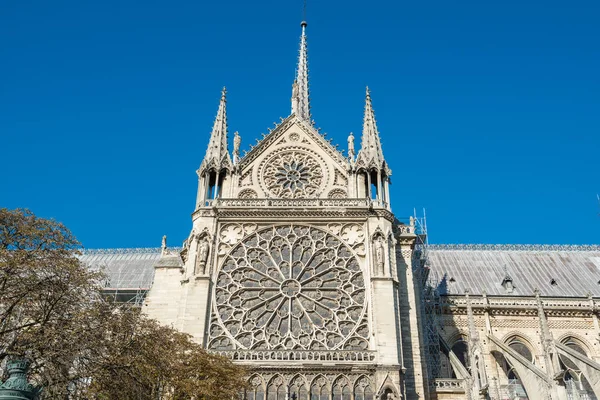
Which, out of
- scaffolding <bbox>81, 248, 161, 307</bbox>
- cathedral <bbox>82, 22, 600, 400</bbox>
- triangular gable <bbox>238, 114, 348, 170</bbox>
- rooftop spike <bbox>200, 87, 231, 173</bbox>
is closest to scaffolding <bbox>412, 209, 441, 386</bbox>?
cathedral <bbox>82, 22, 600, 400</bbox>

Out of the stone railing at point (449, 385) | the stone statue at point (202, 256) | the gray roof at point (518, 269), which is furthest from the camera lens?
the gray roof at point (518, 269)

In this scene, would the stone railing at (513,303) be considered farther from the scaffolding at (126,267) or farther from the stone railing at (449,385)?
the scaffolding at (126,267)

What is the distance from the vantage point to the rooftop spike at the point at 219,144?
97.3 feet

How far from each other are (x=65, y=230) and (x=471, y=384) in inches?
659

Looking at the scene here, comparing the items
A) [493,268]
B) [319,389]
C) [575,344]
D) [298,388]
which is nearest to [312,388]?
[319,389]

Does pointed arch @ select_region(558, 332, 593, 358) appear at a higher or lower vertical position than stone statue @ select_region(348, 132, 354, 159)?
lower

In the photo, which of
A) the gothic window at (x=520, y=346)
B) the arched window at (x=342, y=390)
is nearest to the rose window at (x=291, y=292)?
the arched window at (x=342, y=390)

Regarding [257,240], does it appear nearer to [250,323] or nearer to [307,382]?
[250,323]

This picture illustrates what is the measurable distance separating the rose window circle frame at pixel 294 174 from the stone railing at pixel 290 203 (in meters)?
0.79

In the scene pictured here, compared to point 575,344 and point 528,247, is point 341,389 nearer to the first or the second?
point 575,344

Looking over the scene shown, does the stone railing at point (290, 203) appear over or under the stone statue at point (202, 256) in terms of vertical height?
over

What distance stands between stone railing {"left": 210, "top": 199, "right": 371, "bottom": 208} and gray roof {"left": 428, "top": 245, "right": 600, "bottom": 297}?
10764 mm

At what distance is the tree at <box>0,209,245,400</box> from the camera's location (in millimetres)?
15938

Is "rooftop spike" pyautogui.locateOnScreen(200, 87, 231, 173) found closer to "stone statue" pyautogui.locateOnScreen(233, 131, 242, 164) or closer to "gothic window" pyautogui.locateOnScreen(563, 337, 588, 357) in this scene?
"stone statue" pyautogui.locateOnScreen(233, 131, 242, 164)
